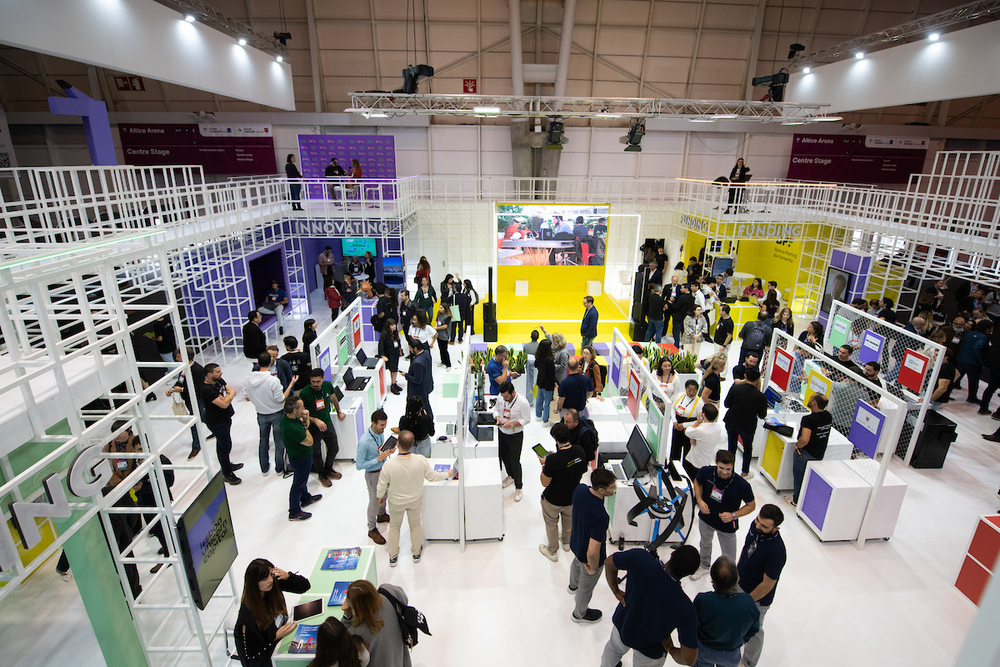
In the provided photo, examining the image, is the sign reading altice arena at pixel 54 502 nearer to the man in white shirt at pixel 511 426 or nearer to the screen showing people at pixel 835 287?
the man in white shirt at pixel 511 426

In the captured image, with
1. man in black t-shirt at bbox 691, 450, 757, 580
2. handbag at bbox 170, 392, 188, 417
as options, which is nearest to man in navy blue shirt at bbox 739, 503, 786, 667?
man in black t-shirt at bbox 691, 450, 757, 580

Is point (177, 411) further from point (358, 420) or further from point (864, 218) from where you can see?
point (864, 218)

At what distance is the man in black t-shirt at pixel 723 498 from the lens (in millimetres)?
4172

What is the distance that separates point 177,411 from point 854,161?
70.3ft

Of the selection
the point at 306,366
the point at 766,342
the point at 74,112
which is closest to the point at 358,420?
the point at 306,366

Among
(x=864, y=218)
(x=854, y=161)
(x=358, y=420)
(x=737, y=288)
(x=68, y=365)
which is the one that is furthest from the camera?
(x=854, y=161)

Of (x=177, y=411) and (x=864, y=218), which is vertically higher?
(x=864, y=218)

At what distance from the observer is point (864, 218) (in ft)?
37.4

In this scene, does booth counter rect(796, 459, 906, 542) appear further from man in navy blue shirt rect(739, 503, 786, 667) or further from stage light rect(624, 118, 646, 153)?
stage light rect(624, 118, 646, 153)

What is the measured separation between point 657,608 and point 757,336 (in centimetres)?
602

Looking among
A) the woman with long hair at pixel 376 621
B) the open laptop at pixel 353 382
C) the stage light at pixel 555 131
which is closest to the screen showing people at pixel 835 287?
the stage light at pixel 555 131

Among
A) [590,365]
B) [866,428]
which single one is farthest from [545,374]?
[866,428]

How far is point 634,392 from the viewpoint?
21.4 ft

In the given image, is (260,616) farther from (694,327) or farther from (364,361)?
(694,327)
